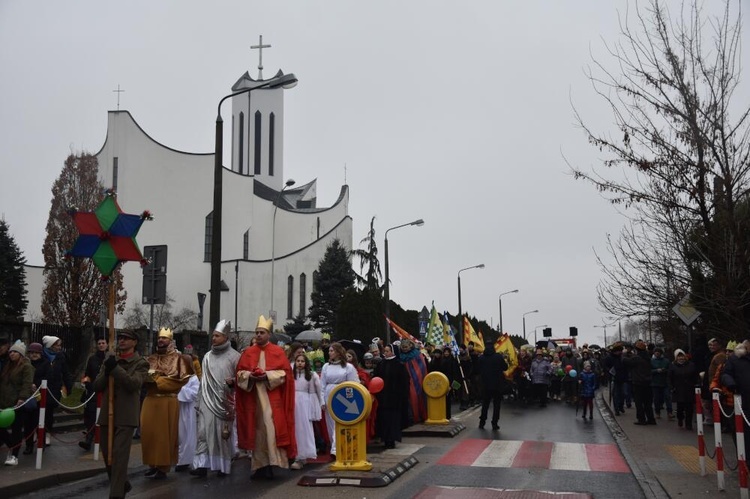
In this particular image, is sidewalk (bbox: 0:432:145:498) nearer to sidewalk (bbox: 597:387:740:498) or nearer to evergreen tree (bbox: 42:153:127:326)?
sidewalk (bbox: 597:387:740:498)

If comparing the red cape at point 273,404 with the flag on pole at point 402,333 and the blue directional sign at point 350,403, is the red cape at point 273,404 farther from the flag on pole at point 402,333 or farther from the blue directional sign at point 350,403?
the flag on pole at point 402,333

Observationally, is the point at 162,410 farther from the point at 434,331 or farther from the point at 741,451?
the point at 434,331

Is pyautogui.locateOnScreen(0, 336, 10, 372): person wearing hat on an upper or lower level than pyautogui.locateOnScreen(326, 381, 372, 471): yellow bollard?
upper

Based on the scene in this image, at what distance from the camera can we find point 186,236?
70.3 metres

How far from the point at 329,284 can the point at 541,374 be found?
1732 inches

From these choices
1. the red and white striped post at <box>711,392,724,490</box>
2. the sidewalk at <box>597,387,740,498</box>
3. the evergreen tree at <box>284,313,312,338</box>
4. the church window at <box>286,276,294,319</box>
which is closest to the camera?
the red and white striped post at <box>711,392,724,490</box>

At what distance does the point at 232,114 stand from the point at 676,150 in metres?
72.7

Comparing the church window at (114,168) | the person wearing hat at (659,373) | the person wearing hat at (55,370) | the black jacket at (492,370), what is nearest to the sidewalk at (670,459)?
the person wearing hat at (659,373)

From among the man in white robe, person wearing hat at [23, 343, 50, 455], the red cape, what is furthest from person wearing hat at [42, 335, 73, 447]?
the red cape

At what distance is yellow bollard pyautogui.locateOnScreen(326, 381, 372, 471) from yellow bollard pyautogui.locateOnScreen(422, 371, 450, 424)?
6.62 meters

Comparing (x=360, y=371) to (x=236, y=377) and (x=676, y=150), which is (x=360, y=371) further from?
(x=676, y=150)

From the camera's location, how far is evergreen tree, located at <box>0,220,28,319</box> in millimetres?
49250

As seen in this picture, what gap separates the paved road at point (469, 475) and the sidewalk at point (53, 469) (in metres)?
0.20

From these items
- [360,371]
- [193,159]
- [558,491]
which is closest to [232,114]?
[193,159]
